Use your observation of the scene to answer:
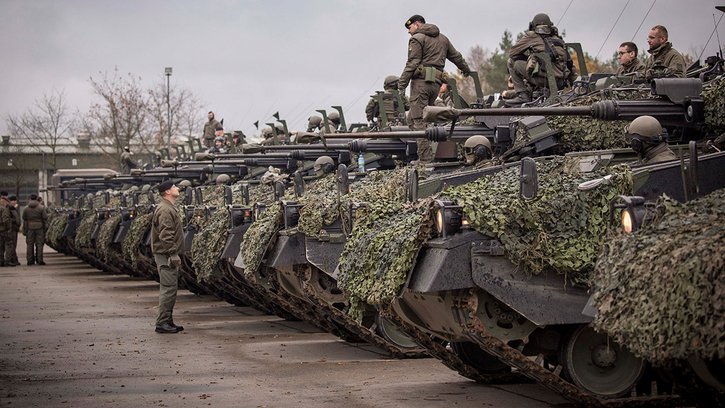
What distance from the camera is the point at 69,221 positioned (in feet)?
95.9

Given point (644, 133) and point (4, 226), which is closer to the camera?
point (644, 133)

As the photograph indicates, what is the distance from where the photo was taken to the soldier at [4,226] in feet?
99.8

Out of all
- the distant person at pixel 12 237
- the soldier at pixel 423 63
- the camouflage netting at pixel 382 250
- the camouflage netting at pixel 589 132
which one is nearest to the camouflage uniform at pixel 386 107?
the soldier at pixel 423 63

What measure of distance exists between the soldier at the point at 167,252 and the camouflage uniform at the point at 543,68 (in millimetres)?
4110

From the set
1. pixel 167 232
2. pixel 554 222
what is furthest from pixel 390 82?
pixel 554 222

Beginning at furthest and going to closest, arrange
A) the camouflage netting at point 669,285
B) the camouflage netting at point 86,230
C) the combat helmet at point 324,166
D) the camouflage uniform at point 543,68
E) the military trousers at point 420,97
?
the camouflage netting at point 86,230 < the combat helmet at point 324,166 < the military trousers at point 420,97 < the camouflage uniform at point 543,68 < the camouflage netting at point 669,285

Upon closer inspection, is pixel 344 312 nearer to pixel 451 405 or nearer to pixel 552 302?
pixel 451 405

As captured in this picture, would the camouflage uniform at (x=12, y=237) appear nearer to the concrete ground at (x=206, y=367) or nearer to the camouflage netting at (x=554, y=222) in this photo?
the concrete ground at (x=206, y=367)

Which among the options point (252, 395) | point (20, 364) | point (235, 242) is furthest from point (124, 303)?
point (252, 395)

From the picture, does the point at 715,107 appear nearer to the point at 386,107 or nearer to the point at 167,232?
the point at 167,232

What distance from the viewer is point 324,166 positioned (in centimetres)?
1570

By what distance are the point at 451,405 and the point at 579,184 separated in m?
1.83

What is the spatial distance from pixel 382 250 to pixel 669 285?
3278 millimetres

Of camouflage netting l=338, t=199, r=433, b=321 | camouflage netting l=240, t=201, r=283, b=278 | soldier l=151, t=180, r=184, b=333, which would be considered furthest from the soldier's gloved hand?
camouflage netting l=338, t=199, r=433, b=321
